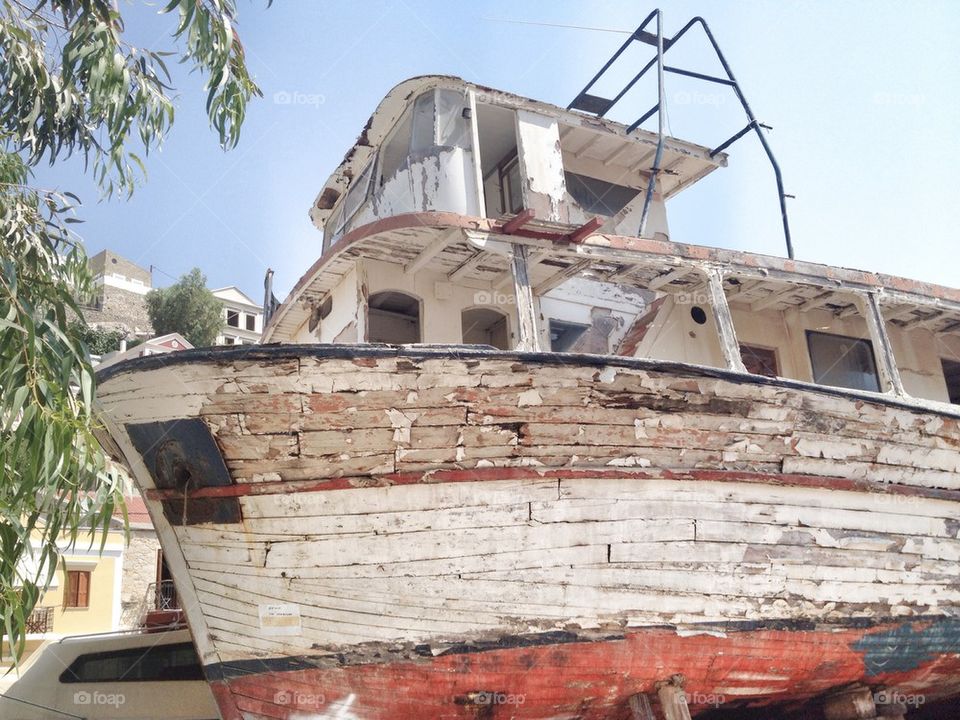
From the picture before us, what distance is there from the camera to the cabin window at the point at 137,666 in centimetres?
717

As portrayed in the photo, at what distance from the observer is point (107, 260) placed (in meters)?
56.0

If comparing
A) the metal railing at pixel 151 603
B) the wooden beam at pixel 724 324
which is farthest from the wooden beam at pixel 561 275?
the metal railing at pixel 151 603

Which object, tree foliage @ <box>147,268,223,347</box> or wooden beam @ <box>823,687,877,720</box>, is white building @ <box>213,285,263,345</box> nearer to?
tree foliage @ <box>147,268,223,347</box>

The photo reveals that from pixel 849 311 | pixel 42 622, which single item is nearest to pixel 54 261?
pixel 849 311

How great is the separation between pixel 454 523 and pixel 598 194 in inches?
199

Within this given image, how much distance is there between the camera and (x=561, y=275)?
6.84 meters

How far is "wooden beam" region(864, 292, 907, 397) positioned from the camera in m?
6.79

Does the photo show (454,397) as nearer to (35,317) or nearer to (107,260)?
(35,317)

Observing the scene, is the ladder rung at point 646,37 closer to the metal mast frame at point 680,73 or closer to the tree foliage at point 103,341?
the metal mast frame at point 680,73

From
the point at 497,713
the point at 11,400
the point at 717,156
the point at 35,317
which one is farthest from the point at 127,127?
the point at 717,156

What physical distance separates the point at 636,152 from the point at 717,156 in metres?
1.15

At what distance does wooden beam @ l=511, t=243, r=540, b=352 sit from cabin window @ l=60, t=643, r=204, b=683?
4.54 meters

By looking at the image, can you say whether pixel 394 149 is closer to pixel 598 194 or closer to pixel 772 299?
pixel 598 194

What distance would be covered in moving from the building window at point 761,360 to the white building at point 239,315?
42.9 meters
